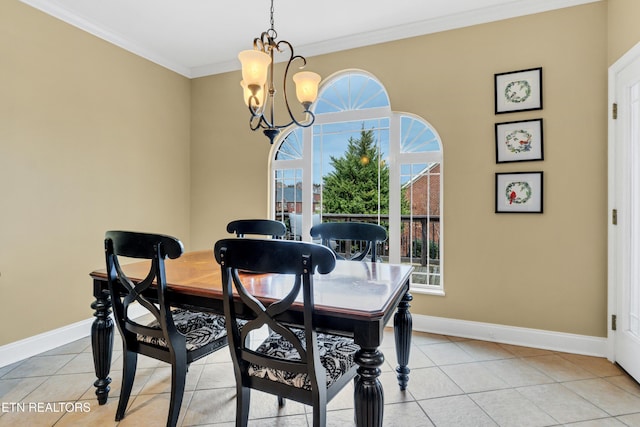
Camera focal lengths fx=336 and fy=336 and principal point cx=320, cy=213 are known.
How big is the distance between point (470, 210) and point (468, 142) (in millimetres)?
583

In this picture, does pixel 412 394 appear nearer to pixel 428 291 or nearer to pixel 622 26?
pixel 428 291

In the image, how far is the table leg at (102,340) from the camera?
182cm

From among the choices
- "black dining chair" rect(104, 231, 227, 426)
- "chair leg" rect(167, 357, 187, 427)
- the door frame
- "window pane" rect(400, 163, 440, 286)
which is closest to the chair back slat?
"black dining chair" rect(104, 231, 227, 426)

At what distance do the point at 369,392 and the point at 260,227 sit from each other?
1644 mm

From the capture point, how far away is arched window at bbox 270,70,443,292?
311 cm

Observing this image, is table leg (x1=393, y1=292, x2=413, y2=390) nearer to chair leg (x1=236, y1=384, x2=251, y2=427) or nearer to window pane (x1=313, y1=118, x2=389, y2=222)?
chair leg (x1=236, y1=384, x2=251, y2=427)

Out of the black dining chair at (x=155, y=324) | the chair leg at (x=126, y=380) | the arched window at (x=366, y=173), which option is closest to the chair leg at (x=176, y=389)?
the black dining chair at (x=155, y=324)

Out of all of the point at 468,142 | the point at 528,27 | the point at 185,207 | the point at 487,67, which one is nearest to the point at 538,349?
the point at 468,142

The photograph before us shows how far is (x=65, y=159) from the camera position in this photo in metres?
2.80

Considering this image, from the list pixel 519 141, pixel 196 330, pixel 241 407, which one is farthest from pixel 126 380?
pixel 519 141

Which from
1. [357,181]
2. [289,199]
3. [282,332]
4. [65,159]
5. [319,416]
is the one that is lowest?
[319,416]

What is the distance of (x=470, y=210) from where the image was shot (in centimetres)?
288

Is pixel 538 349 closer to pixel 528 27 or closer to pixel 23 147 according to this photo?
pixel 528 27

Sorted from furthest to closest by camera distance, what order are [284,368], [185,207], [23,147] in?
[185,207]
[23,147]
[284,368]
